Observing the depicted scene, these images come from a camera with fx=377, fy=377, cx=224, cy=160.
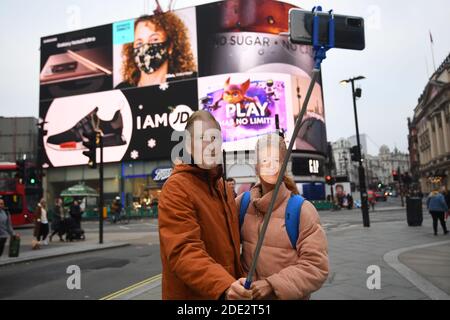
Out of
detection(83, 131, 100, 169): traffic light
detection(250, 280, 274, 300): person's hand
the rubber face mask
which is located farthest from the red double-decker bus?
detection(250, 280, 274, 300): person's hand

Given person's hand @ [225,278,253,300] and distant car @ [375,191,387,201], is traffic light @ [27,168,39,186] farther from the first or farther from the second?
distant car @ [375,191,387,201]

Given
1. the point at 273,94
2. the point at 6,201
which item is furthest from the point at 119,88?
the point at 6,201

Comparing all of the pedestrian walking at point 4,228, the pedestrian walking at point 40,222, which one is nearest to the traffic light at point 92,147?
the pedestrian walking at point 40,222

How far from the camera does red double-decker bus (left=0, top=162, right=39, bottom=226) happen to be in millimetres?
25947

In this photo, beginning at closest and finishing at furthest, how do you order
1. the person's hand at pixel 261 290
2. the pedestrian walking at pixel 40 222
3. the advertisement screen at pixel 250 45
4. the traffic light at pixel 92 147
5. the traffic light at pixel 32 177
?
the person's hand at pixel 261 290, the pedestrian walking at pixel 40 222, the traffic light at pixel 92 147, the traffic light at pixel 32 177, the advertisement screen at pixel 250 45

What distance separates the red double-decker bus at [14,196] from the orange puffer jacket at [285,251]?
2695 cm

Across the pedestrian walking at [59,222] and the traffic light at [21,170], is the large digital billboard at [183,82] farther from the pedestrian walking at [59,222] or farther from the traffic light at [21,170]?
the pedestrian walking at [59,222]

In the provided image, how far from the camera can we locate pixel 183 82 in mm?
45594

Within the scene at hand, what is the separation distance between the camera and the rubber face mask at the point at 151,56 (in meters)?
46.6

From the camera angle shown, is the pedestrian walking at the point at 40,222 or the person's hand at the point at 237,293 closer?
the person's hand at the point at 237,293

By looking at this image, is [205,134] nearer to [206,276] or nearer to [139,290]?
[206,276]

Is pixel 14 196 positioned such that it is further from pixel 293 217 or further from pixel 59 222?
pixel 293 217

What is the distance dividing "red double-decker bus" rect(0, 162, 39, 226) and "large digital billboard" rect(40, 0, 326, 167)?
18401 mm

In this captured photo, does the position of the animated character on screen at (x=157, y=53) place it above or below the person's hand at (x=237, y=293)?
above
